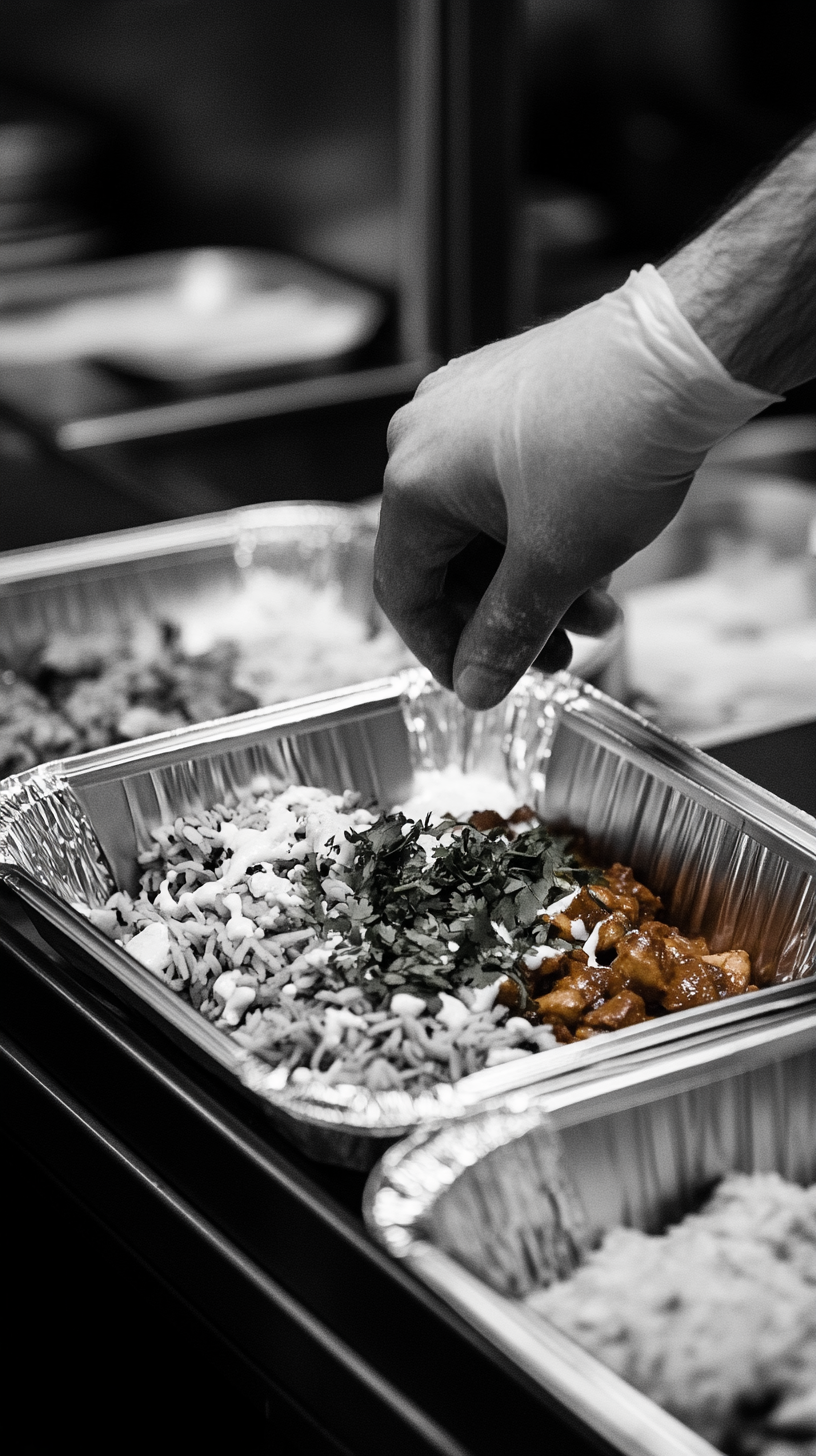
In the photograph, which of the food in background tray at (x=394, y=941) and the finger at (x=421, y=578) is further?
the finger at (x=421, y=578)

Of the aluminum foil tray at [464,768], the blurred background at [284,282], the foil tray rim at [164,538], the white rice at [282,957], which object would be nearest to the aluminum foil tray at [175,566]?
the foil tray rim at [164,538]

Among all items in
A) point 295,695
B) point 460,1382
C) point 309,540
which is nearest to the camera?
point 460,1382

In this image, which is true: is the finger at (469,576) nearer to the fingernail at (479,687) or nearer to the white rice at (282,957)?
the fingernail at (479,687)

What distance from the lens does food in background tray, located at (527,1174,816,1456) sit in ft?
2.91

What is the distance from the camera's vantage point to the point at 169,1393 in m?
1.29

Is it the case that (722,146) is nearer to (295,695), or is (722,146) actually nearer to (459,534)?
(295,695)

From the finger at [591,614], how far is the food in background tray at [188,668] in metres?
0.51

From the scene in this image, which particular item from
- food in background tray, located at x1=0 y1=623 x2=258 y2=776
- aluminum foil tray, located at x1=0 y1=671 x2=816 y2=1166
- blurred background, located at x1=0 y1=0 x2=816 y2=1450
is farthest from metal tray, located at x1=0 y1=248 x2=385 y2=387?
aluminum foil tray, located at x1=0 y1=671 x2=816 y2=1166

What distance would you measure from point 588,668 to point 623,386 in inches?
23.7

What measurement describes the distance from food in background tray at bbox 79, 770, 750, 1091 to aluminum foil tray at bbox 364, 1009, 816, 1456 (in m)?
0.09

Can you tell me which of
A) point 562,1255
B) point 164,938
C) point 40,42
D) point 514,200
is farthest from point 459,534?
point 40,42

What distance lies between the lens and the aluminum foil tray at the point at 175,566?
6.63 ft

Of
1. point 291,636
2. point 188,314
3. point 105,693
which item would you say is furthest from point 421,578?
point 188,314

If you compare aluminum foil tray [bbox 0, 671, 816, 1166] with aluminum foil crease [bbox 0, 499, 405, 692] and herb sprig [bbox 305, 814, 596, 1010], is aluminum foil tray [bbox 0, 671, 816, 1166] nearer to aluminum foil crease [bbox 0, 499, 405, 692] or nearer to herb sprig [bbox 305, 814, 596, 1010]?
herb sprig [bbox 305, 814, 596, 1010]
